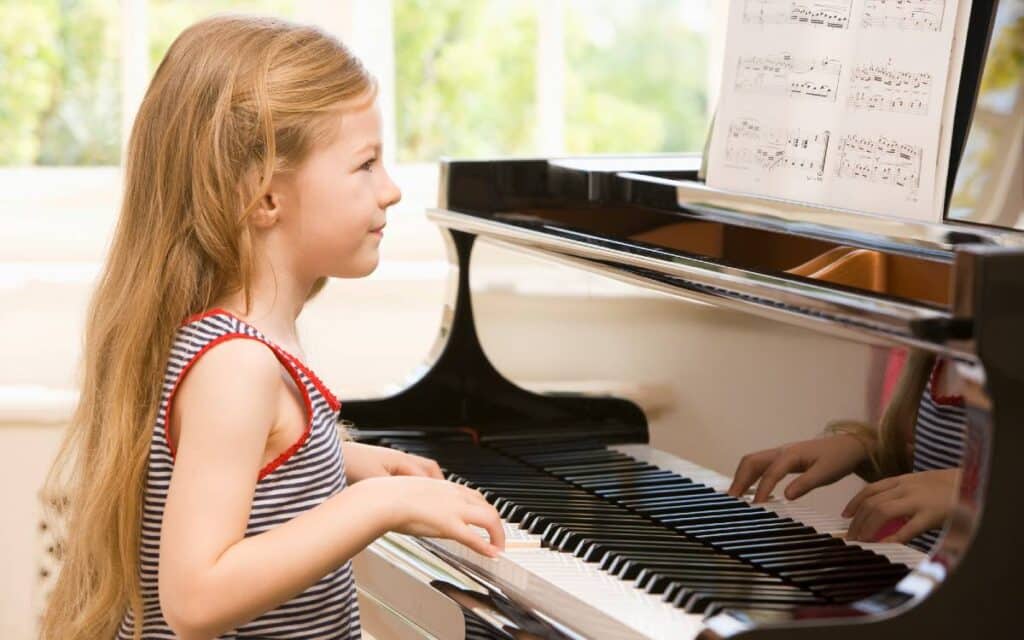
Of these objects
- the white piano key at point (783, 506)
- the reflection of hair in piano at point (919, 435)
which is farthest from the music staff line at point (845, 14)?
the white piano key at point (783, 506)

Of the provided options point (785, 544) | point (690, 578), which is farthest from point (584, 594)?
point (785, 544)

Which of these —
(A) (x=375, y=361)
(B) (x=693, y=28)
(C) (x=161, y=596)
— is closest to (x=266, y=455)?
(C) (x=161, y=596)

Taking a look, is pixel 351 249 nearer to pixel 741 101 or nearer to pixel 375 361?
pixel 741 101

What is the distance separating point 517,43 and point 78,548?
246cm

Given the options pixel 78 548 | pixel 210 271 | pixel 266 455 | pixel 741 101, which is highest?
pixel 741 101

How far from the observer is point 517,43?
3.75m

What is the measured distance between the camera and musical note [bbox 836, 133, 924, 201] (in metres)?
1.53

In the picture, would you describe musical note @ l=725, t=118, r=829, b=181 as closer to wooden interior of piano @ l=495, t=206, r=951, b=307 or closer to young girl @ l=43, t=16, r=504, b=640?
wooden interior of piano @ l=495, t=206, r=951, b=307

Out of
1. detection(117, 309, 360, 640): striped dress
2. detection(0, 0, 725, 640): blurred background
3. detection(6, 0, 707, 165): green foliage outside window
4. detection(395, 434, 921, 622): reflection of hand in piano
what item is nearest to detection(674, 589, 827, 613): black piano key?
detection(395, 434, 921, 622): reflection of hand in piano

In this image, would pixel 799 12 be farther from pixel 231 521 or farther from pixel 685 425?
pixel 231 521

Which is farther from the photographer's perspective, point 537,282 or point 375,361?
point 375,361

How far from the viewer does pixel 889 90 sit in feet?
5.17

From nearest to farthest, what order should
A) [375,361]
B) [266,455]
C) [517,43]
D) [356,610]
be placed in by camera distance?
[266,455], [356,610], [375,361], [517,43]

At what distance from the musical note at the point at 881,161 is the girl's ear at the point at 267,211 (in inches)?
25.5
